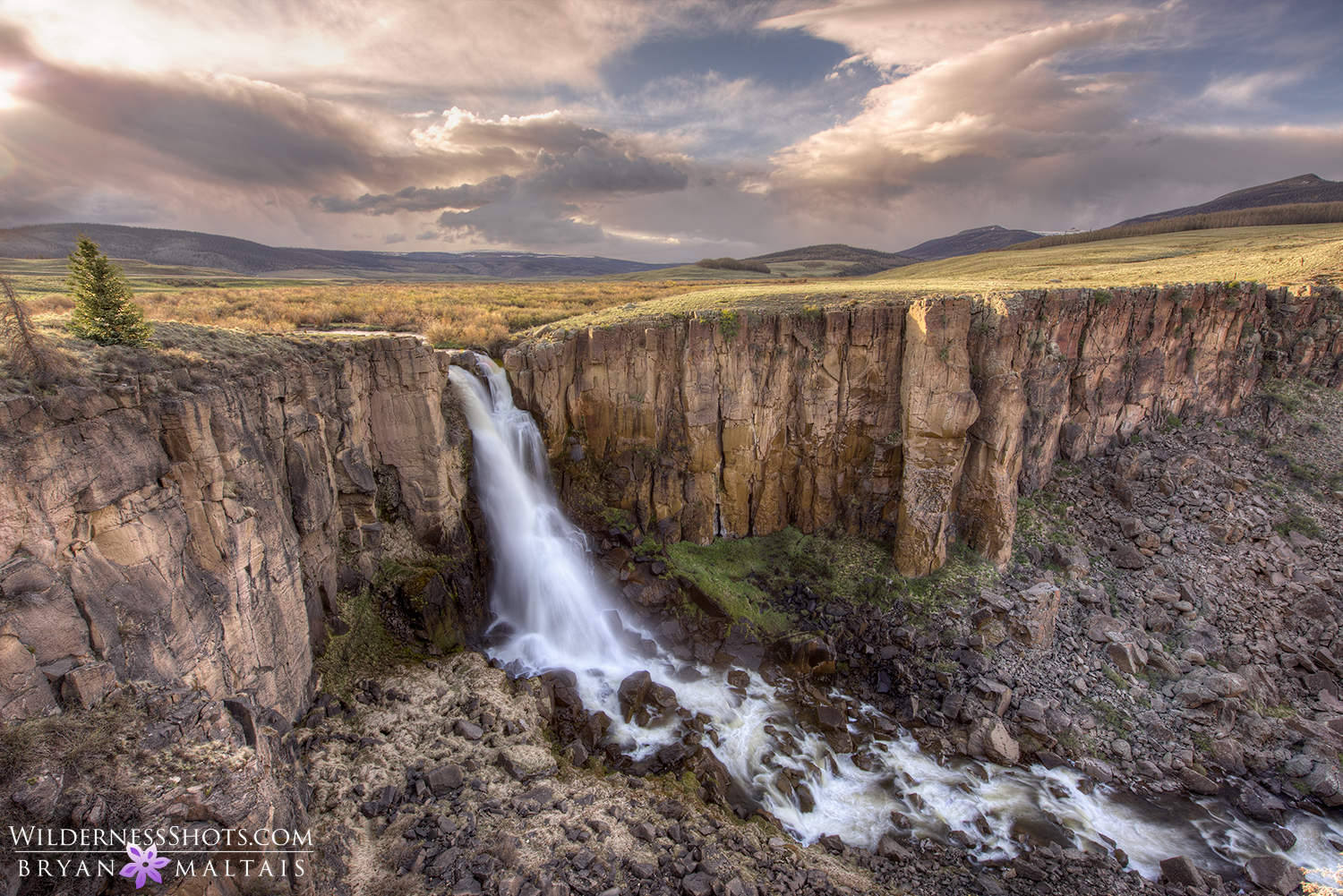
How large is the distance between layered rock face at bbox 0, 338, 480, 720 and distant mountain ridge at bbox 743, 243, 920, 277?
94.0m

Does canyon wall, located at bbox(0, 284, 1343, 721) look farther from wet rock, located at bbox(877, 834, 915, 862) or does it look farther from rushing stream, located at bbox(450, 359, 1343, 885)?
wet rock, located at bbox(877, 834, 915, 862)

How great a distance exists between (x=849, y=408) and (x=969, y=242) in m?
163

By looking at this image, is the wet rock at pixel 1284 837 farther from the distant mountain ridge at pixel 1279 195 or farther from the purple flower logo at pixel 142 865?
the distant mountain ridge at pixel 1279 195

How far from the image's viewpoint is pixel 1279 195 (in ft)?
293

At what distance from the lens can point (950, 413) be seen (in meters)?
18.2

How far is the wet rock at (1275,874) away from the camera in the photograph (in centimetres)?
1121

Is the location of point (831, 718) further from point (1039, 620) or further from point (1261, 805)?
point (1261, 805)

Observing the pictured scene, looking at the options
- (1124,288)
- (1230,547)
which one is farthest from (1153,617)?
(1124,288)

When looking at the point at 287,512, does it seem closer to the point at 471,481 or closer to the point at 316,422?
the point at 316,422

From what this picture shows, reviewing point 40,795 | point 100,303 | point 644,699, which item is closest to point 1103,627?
point 644,699

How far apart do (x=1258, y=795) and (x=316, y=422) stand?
25.6m

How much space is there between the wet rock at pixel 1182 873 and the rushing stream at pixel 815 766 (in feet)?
1.19

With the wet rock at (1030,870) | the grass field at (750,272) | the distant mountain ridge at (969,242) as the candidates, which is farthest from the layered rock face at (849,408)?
the distant mountain ridge at (969,242)

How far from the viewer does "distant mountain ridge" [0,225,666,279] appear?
5444 cm
